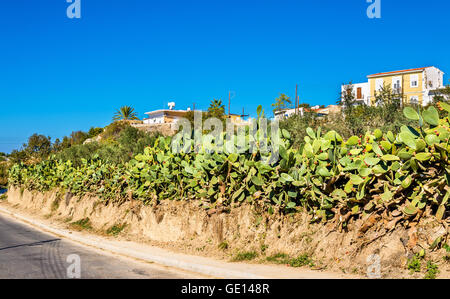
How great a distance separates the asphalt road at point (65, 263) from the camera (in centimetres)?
778

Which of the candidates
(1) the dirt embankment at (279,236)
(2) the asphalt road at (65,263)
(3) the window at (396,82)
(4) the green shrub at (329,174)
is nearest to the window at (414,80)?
(3) the window at (396,82)

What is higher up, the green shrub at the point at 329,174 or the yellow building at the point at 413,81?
the yellow building at the point at 413,81

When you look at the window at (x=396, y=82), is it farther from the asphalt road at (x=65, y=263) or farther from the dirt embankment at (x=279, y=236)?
the asphalt road at (x=65, y=263)

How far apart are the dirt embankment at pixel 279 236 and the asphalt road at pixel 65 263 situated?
1411mm

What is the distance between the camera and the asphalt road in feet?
25.5

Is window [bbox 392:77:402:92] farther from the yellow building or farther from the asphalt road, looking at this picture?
the asphalt road

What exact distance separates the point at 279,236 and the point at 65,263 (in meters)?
5.16

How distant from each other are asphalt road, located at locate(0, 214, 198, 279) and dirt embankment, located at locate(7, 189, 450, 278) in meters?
1.41

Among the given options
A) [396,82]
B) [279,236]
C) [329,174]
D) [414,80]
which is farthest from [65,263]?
[414,80]

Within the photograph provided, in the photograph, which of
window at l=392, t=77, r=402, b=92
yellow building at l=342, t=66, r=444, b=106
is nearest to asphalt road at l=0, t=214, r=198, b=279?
yellow building at l=342, t=66, r=444, b=106

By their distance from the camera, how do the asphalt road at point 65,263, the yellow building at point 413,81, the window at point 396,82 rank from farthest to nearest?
the window at point 396,82, the yellow building at point 413,81, the asphalt road at point 65,263

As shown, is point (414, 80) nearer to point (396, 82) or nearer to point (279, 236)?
point (396, 82)
